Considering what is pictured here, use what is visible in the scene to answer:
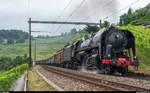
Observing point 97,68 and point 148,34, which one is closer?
point 97,68

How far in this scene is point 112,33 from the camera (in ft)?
51.4

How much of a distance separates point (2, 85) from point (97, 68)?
24.7ft

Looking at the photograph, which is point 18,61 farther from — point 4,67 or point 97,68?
point 97,68

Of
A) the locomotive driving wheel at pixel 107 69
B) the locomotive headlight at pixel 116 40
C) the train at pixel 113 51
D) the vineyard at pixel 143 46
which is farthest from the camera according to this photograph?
the vineyard at pixel 143 46

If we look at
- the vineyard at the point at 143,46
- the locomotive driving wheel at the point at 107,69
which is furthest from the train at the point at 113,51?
the vineyard at the point at 143,46

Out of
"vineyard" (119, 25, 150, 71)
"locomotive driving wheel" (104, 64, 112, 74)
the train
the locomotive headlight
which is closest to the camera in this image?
the train

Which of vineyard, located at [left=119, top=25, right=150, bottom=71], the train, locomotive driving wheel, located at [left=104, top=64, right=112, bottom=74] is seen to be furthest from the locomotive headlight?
vineyard, located at [left=119, top=25, right=150, bottom=71]

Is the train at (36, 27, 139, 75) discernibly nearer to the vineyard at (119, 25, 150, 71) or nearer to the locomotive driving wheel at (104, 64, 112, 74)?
the locomotive driving wheel at (104, 64, 112, 74)

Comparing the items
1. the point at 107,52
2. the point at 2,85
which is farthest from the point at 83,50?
the point at 2,85

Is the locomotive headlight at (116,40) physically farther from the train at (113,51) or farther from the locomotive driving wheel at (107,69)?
the locomotive driving wheel at (107,69)

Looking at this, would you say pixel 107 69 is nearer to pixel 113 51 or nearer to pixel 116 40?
pixel 113 51

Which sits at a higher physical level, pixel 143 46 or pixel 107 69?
pixel 143 46

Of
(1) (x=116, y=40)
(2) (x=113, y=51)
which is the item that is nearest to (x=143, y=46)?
(1) (x=116, y=40)

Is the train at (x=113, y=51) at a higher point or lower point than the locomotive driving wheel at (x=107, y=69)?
higher
